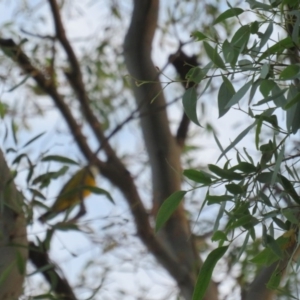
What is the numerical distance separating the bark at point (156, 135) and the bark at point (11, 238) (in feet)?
1.80

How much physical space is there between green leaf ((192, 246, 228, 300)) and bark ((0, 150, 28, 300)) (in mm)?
570

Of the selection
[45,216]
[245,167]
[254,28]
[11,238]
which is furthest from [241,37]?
[45,216]

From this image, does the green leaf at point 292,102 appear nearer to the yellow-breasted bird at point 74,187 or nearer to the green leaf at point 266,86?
the green leaf at point 266,86

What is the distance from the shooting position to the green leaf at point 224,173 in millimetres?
757

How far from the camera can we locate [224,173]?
2.51 ft

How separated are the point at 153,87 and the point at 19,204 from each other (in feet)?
2.01

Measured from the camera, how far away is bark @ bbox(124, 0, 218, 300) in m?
1.88

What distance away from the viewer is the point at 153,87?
6.17ft

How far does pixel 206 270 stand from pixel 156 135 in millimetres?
1165

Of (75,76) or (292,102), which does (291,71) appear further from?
(75,76)

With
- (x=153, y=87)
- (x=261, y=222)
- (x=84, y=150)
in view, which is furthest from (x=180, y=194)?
(x=84, y=150)

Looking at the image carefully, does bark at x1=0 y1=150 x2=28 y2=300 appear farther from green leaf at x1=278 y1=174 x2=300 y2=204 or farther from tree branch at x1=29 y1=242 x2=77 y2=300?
green leaf at x1=278 y1=174 x2=300 y2=204

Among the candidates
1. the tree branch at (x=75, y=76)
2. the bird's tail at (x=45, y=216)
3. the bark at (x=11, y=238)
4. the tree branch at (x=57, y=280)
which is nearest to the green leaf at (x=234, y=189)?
the bark at (x=11, y=238)

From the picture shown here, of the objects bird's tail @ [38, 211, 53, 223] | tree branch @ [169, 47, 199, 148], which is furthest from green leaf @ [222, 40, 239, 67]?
tree branch @ [169, 47, 199, 148]
